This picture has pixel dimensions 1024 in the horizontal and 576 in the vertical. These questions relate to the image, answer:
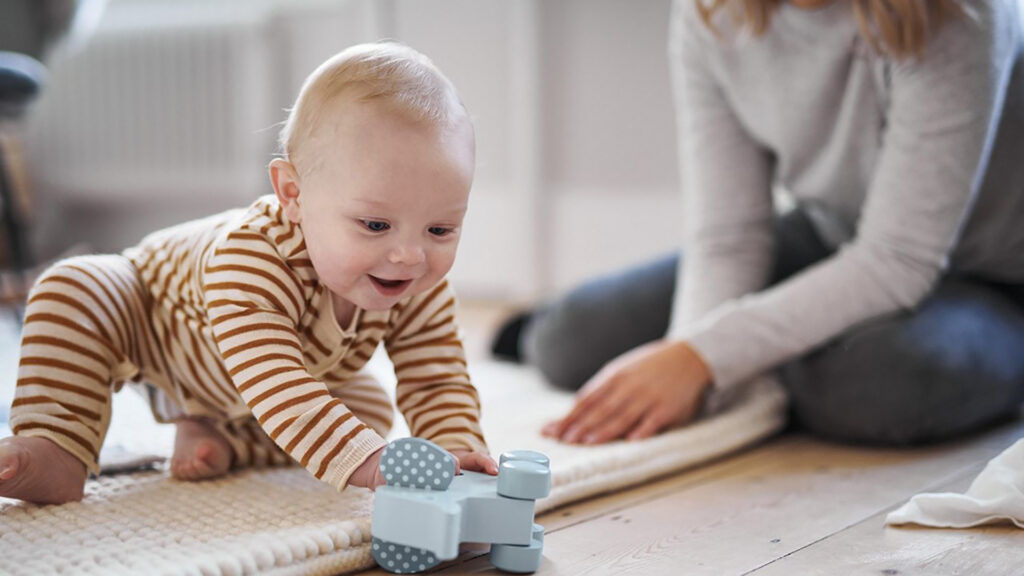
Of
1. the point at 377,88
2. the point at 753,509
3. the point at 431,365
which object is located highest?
the point at 377,88

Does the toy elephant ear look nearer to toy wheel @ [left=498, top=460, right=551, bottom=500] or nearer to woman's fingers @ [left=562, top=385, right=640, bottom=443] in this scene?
toy wheel @ [left=498, top=460, right=551, bottom=500]

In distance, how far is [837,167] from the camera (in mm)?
1138

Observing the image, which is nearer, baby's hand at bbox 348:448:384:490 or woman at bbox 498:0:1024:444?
baby's hand at bbox 348:448:384:490

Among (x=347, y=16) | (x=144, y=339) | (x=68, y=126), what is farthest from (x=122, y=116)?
(x=144, y=339)

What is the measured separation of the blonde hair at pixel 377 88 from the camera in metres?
0.70

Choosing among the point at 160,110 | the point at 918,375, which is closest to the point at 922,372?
the point at 918,375

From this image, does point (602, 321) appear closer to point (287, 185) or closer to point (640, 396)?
point (640, 396)

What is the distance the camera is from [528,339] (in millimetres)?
1491

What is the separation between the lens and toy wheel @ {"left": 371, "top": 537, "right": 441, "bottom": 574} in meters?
0.70

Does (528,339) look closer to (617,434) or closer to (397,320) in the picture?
(617,434)

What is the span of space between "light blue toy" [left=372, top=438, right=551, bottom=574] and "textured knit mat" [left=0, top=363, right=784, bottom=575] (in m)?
0.06

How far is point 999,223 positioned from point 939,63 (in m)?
0.22

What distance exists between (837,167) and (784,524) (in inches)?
18.2

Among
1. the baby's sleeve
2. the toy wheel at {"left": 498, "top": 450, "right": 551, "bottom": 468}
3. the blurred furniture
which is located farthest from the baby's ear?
the blurred furniture
